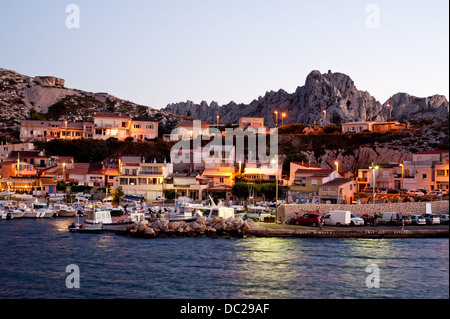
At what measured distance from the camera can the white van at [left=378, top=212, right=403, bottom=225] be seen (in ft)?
138

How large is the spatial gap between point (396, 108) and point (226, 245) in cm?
14897

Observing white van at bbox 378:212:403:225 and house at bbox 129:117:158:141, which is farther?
house at bbox 129:117:158:141

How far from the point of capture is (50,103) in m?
151

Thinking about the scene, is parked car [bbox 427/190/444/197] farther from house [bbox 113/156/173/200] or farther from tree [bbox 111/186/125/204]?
tree [bbox 111/186/125/204]

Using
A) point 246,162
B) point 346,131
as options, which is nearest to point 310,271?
point 246,162

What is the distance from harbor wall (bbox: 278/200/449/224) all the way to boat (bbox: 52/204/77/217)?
25991 millimetres

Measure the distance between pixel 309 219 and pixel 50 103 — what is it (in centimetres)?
12713

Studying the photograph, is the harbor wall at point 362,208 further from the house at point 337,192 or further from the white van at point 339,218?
the house at point 337,192

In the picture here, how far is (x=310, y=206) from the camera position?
43.9m

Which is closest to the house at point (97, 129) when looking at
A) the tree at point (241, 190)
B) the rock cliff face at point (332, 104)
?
the tree at point (241, 190)

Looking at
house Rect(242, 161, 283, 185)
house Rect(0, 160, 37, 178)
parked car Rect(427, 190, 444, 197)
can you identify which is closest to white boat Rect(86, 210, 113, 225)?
house Rect(242, 161, 283, 185)

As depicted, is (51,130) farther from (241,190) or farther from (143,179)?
(241,190)

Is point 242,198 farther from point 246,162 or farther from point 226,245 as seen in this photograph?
point 226,245

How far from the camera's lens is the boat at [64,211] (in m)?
56.5
